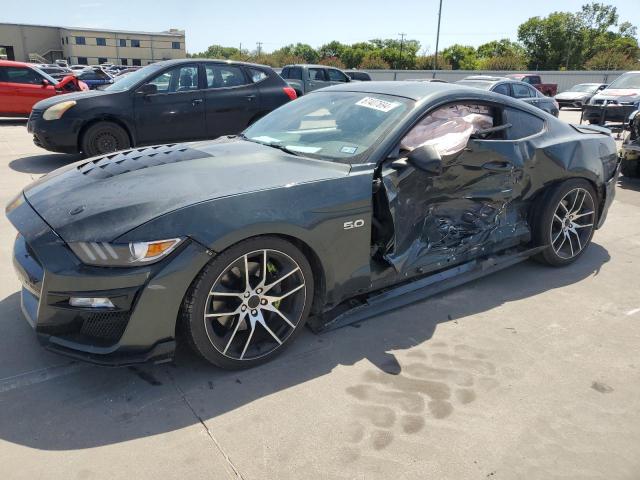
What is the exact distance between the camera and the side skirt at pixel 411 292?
3.08 meters

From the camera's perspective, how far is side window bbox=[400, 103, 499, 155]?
3.38 meters

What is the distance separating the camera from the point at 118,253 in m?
2.29

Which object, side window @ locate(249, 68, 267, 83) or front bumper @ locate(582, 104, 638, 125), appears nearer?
side window @ locate(249, 68, 267, 83)

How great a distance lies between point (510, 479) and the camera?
2.08 meters

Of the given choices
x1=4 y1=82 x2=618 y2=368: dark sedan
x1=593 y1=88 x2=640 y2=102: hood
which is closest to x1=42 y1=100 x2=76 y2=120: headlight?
x1=4 y1=82 x2=618 y2=368: dark sedan

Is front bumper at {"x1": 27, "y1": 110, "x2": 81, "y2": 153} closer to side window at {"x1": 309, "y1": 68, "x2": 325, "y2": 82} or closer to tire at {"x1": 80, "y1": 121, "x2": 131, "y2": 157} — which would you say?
tire at {"x1": 80, "y1": 121, "x2": 131, "y2": 157}

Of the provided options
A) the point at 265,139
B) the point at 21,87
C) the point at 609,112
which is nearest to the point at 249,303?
the point at 265,139

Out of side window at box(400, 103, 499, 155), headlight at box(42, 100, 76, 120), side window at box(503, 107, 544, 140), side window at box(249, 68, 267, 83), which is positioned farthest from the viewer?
side window at box(249, 68, 267, 83)

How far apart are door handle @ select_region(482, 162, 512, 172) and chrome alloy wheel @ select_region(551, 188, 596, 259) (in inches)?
27.7

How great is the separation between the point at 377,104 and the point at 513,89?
11174 mm

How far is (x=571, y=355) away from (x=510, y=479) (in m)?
1.25

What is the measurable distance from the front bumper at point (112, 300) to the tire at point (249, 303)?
0.34 feet

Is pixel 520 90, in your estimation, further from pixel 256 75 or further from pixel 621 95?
pixel 256 75

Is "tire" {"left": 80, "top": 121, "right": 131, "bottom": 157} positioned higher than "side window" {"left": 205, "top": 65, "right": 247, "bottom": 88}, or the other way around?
"side window" {"left": 205, "top": 65, "right": 247, "bottom": 88}
